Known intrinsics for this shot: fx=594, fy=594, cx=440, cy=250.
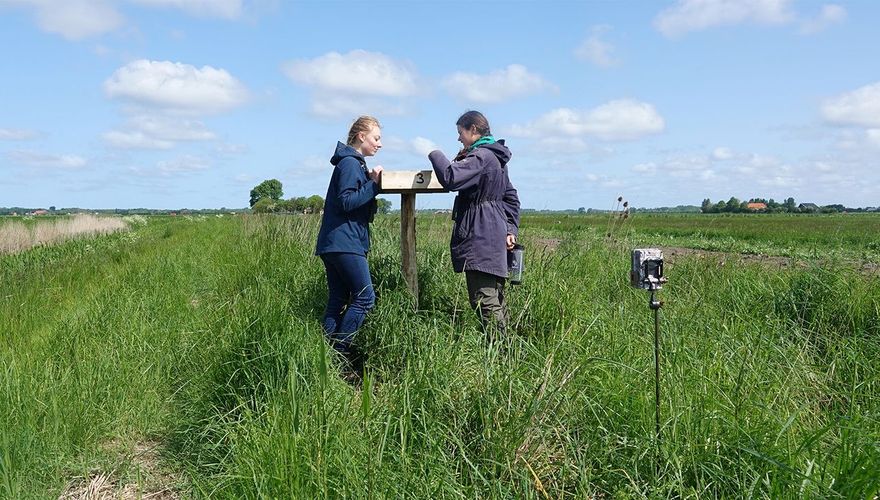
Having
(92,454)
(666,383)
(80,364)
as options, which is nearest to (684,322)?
(666,383)

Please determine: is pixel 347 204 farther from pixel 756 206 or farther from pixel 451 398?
pixel 756 206

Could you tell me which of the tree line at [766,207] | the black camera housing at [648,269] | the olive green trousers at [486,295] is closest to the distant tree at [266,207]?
the olive green trousers at [486,295]

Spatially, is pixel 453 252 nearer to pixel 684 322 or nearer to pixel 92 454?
pixel 684 322

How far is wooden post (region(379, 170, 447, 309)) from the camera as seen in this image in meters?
4.04

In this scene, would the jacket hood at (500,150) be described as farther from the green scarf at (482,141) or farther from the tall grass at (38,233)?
the tall grass at (38,233)

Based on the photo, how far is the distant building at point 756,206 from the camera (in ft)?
270

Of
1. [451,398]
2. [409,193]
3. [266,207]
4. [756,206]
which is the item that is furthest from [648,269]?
[756,206]

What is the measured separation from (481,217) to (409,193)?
22.7 inches

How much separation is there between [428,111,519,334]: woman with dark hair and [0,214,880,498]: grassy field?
28cm

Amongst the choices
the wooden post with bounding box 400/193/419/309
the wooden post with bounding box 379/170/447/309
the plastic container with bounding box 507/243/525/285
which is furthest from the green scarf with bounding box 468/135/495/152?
the plastic container with bounding box 507/243/525/285

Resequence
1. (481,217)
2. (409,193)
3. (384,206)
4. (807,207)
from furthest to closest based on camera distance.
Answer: (807,207)
(384,206)
(409,193)
(481,217)

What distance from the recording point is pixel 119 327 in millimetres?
4914

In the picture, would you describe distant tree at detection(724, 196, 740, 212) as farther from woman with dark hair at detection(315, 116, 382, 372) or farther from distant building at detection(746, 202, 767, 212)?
woman with dark hair at detection(315, 116, 382, 372)

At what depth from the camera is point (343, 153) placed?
13.3 feet
